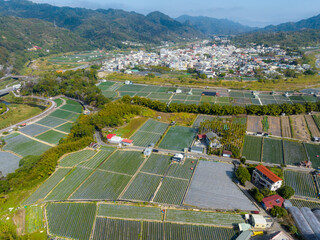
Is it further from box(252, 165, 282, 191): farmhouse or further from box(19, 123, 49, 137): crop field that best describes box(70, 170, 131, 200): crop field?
box(19, 123, 49, 137): crop field

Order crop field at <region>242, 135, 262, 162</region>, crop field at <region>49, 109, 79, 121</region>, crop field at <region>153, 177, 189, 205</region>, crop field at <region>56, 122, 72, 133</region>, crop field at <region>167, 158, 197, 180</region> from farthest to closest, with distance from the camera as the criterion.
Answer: crop field at <region>49, 109, 79, 121</region>, crop field at <region>56, 122, 72, 133</region>, crop field at <region>242, 135, 262, 162</region>, crop field at <region>167, 158, 197, 180</region>, crop field at <region>153, 177, 189, 205</region>

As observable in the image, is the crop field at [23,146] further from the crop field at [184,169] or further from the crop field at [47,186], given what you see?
the crop field at [184,169]

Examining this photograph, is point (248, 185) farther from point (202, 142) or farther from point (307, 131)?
point (307, 131)

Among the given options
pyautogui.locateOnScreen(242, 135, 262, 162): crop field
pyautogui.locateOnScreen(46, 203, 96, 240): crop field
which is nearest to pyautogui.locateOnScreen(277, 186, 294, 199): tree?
pyautogui.locateOnScreen(242, 135, 262, 162): crop field

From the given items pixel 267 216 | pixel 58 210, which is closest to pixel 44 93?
pixel 58 210

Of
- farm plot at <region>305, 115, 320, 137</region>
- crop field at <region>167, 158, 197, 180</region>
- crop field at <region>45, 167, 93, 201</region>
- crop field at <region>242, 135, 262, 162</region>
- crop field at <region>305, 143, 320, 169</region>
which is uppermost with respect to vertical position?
farm plot at <region>305, 115, 320, 137</region>

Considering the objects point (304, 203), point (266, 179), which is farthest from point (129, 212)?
point (304, 203)
